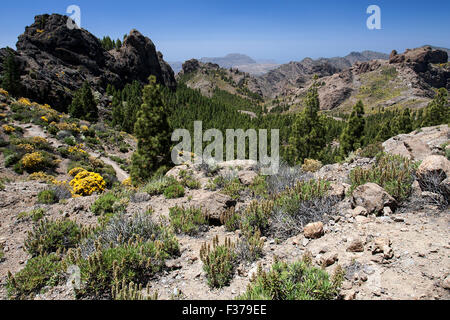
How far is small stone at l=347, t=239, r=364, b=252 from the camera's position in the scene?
4.12 metres

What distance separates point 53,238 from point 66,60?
82246mm

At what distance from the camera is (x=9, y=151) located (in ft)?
62.0

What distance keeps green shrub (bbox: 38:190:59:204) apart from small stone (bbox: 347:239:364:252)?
34.3 feet

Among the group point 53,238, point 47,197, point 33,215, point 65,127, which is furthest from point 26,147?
point 53,238

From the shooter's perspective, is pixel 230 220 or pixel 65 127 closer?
pixel 230 220

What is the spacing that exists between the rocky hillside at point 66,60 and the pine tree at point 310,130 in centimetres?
5018

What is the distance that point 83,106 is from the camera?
47969mm

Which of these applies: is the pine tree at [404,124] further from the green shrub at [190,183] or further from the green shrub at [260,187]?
the green shrub at [190,183]

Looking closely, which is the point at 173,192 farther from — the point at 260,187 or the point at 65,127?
the point at 65,127

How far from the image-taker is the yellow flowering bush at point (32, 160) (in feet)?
58.7

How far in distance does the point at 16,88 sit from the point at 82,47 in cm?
3965

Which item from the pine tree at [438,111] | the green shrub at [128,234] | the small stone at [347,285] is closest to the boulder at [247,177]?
the green shrub at [128,234]

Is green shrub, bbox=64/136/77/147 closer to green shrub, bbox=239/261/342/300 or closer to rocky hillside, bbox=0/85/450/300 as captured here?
rocky hillside, bbox=0/85/450/300

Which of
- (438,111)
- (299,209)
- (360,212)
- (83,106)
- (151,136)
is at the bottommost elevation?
(299,209)
